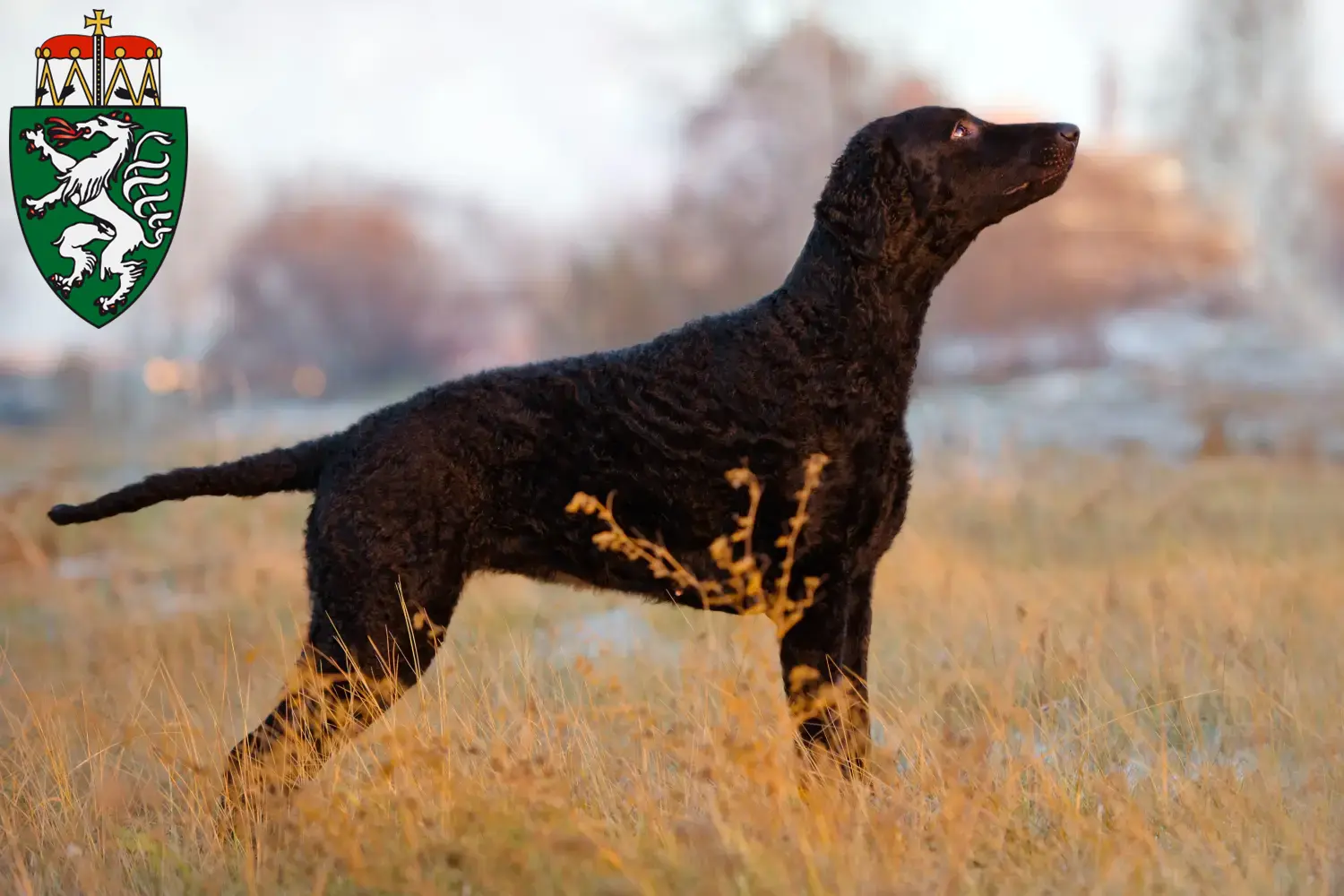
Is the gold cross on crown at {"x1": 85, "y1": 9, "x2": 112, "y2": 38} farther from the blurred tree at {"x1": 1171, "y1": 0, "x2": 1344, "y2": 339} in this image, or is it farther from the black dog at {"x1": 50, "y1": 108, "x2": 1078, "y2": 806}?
the blurred tree at {"x1": 1171, "y1": 0, "x2": 1344, "y2": 339}

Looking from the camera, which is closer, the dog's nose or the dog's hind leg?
the dog's hind leg

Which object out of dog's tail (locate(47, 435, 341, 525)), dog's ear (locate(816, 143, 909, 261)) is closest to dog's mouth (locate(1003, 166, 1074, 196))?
dog's ear (locate(816, 143, 909, 261))

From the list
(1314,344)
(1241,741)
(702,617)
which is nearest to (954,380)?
(1314,344)

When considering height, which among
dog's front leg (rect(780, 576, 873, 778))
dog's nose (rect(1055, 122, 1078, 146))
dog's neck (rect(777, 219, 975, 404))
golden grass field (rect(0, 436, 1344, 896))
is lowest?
golden grass field (rect(0, 436, 1344, 896))

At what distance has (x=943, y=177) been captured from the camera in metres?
3.17

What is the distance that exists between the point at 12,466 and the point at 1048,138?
11.1 metres

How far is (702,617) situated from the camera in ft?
16.5

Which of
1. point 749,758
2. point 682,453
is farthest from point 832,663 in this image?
point 749,758

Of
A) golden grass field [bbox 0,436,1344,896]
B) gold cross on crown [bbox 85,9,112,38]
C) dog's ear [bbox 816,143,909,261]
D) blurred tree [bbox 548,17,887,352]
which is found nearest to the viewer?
golden grass field [bbox 0,436,1344,896]

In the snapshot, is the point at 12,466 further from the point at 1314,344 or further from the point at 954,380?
the point at 1314,344

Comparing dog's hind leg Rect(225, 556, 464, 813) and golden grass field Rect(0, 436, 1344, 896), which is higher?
dog's hind leg Rect(225, 556, 464, 813)

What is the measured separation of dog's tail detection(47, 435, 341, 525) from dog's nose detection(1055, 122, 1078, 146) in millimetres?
2125

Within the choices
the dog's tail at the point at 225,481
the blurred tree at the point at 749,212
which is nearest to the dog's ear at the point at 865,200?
the dog's tail at the point at 225,481

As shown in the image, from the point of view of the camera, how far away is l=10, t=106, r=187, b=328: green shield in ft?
14.4
